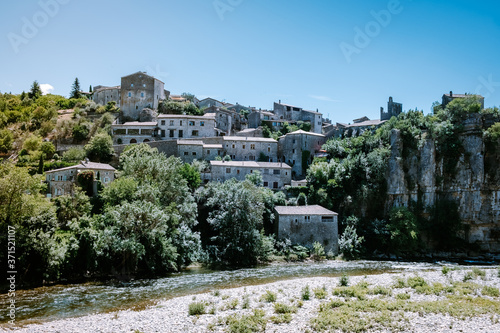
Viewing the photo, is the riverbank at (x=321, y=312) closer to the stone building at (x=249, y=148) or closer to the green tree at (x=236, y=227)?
the green tree at (x=236, y=227)

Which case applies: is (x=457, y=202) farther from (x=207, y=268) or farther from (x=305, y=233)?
(x=207, y=268)

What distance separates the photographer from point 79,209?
3362cm

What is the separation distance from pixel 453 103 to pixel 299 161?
2423 cm

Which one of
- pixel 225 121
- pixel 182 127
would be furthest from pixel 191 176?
pixel 225 121

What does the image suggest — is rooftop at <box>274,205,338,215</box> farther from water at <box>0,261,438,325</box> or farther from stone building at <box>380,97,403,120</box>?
stone building at <box>380,97,403,120</box>

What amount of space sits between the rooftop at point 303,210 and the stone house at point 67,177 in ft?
68.9

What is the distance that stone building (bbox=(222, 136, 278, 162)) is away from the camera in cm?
5762

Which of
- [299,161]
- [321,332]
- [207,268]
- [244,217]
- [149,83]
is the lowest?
[207,268]

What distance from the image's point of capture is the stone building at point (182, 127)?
60062 mm

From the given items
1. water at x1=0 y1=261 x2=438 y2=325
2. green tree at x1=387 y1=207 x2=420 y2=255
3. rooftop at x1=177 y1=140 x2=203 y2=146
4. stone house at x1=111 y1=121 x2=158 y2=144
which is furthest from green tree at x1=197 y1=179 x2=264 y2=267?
stone house at x1=111 y1=121 x2=158 y2=144

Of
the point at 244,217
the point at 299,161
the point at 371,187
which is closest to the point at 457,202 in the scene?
the point at 371,187

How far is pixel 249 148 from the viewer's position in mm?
58938

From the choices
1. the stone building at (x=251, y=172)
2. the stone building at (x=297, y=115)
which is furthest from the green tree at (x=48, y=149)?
the stone building at (x=297, y=115)

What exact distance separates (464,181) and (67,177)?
5162 centimetres
